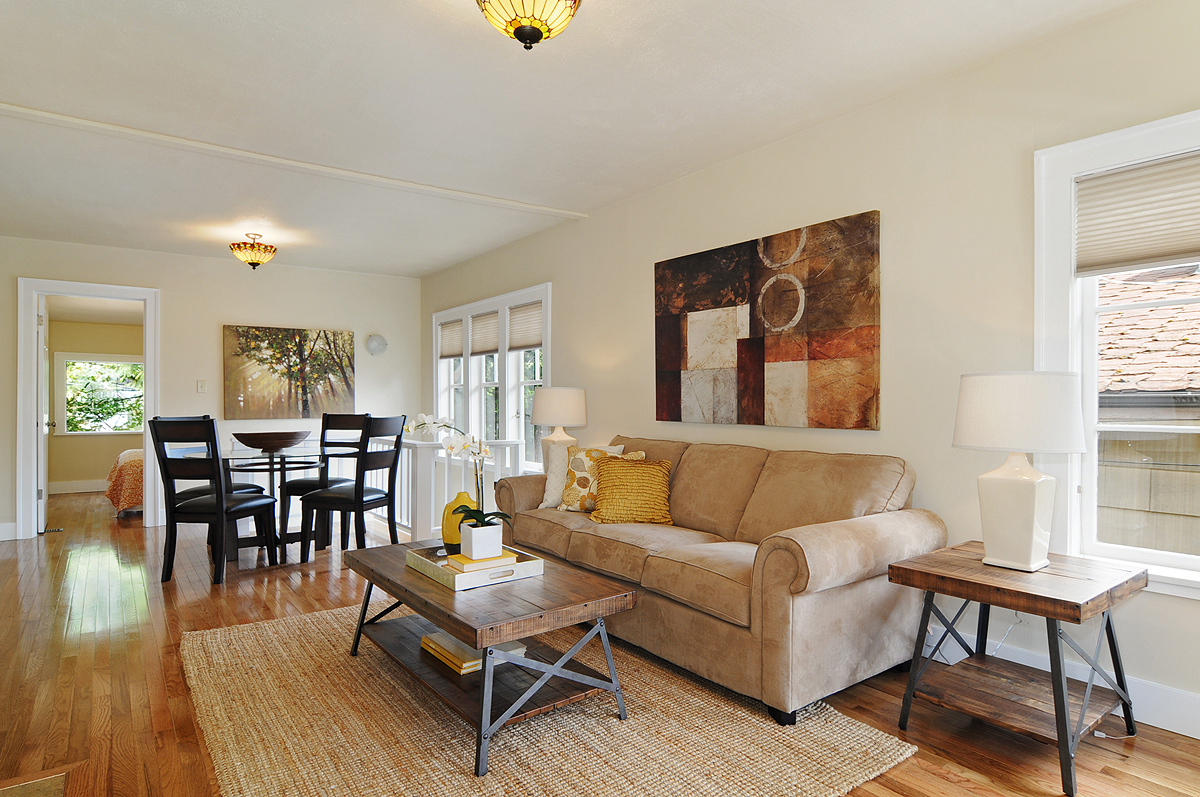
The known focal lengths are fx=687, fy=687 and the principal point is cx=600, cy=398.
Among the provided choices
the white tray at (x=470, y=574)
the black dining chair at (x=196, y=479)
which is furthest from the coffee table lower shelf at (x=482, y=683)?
the black dining chair at (x=196, y=479)

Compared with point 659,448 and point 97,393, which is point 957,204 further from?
point 97,393

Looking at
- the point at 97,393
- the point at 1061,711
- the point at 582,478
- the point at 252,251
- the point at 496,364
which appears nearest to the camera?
the point at 1061,711

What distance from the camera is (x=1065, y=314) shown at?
2518 mm

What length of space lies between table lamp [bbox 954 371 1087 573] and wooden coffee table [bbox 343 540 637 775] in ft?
4.12

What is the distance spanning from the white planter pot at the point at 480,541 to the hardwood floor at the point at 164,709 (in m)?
1.01

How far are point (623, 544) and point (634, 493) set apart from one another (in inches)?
20.9

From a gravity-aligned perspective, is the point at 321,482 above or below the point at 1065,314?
below

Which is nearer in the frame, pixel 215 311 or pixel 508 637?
pixel 508 637

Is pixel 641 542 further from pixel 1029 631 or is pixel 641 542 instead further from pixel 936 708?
pixel 1029 631

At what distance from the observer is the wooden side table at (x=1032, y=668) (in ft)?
6.49

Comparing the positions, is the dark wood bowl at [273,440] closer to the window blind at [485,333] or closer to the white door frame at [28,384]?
the window blind at [485,333]

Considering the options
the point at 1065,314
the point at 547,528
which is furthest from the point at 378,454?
the point at 1065,314

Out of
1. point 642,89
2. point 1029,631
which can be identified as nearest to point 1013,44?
point 642,89

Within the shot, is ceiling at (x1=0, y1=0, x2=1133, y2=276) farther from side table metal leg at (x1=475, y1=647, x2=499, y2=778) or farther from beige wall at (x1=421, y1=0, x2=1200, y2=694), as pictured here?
side table metal leg at (x1=475, y1=647, x2=499, y2=778)
